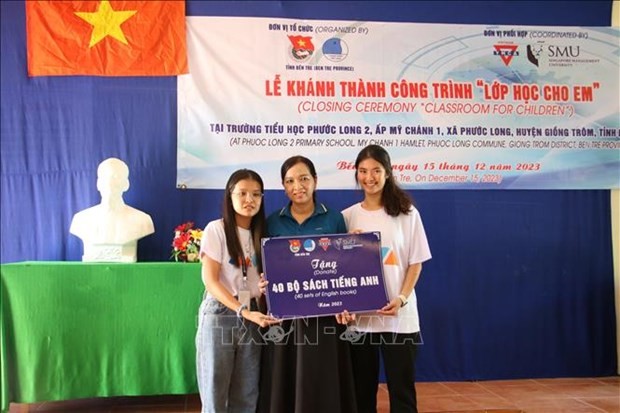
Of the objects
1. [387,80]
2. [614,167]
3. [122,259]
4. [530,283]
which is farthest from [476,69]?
[122,259]

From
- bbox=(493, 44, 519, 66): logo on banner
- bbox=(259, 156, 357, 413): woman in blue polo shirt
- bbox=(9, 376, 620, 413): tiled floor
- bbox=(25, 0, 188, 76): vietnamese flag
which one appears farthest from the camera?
bbox=(493, 44, 519, 66): logo on banner

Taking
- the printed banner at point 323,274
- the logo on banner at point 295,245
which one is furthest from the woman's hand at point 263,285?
the logo on banner at point 295,245

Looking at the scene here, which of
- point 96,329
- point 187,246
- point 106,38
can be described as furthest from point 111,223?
point 106,38

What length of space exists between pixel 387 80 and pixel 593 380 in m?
2.66

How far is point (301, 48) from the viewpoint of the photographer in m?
3.81

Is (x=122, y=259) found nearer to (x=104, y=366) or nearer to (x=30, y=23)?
(x=104, y=366)

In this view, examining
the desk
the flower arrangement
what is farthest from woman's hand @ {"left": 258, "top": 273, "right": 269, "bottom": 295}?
the flower arrangement

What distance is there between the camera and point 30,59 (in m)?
3.63

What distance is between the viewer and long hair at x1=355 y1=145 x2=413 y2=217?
2145 mm

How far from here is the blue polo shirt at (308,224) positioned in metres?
2.06

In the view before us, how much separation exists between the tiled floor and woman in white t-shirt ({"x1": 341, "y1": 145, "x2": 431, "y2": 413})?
1.22 m

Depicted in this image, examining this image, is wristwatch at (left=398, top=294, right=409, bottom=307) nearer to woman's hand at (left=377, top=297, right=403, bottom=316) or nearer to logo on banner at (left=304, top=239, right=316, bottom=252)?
woman's hand at (left=377, top=297, right=403, bottom=316)

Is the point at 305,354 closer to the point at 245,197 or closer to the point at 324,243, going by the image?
the point at 324,243

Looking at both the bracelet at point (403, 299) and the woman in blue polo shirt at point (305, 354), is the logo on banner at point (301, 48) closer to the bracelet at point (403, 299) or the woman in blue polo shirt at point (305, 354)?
the woman in blue polo shirt at point (305, 354)
